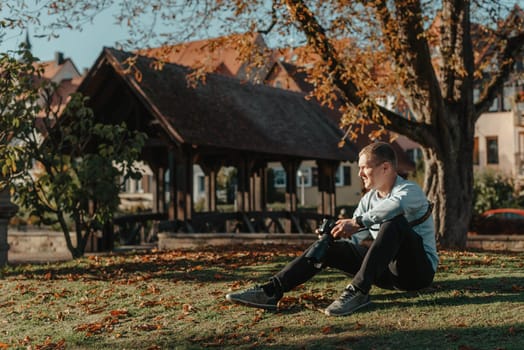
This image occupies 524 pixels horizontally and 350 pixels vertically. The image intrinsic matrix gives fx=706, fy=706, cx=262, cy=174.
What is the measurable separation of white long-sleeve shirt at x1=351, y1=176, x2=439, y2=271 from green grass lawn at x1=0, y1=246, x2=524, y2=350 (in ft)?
1.91

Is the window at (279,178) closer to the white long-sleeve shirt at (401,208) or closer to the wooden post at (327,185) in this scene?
the wooden post at (327,185)

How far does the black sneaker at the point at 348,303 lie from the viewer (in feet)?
17.8

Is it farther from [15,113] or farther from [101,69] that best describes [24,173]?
[101,69]

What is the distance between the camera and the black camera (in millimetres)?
5434

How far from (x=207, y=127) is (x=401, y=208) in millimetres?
13302

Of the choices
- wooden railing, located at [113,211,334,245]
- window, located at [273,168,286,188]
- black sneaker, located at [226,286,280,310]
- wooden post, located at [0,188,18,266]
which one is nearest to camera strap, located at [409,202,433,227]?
black sneaker, located at [226,286,280,310]

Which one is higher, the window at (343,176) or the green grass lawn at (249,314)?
the window at (343,176)

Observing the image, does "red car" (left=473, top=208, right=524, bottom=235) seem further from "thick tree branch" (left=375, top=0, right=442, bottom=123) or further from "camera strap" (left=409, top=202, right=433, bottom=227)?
"camera strap" (left=409, top=202, right=433, bottom=227)

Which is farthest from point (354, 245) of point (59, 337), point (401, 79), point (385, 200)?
point (401, 79)

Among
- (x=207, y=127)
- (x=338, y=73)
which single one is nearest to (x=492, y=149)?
(x=207, y=127)

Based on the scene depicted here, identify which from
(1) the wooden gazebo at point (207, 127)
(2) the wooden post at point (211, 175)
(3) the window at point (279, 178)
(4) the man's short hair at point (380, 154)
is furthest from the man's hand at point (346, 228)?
(3) the window at point (279, 178)

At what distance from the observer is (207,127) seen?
18.3m

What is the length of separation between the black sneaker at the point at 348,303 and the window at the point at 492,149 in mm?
37689

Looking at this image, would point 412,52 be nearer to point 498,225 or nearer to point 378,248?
point 378,248
